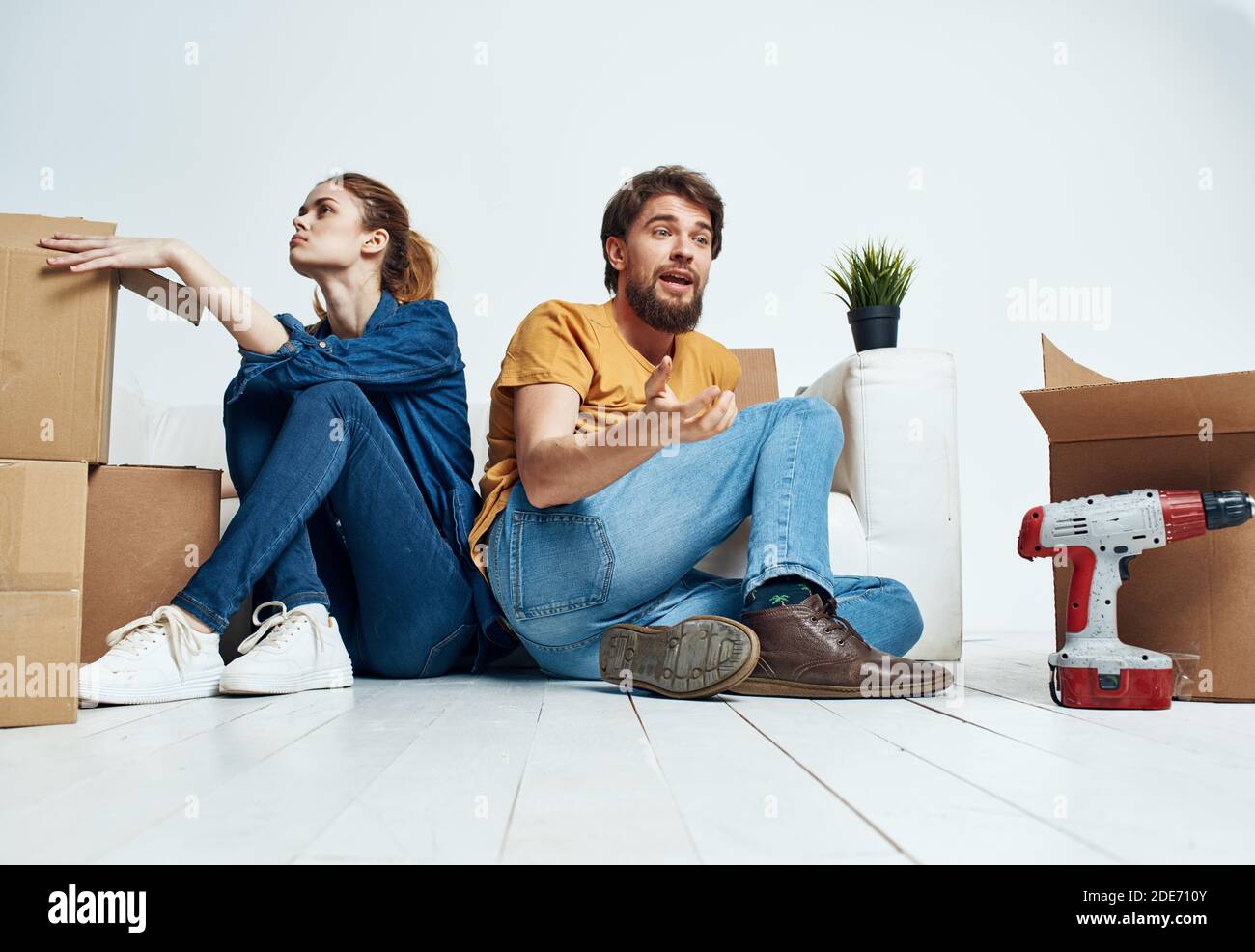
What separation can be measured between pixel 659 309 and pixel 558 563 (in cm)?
46

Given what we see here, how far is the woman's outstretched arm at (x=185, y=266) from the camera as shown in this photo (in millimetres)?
1161

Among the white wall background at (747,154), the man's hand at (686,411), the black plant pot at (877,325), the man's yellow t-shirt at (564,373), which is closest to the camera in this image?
the man's hand at (686,411)

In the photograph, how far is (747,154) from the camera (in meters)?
2.98

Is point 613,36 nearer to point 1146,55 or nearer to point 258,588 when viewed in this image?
point 1146,55

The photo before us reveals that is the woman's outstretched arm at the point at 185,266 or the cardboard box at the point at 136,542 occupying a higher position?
the woman's outstretched arm at the point at 185,266

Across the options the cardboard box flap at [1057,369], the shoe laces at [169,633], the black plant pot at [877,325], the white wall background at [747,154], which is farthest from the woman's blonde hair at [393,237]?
the white wall background at [747,154]

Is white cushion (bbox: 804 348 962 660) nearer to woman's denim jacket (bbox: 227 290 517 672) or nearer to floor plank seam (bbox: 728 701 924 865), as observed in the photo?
woman's denim jacket (bbox: 227 290 517 672)

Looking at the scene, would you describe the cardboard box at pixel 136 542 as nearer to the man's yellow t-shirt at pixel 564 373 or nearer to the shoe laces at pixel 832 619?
the man's yellow t-shirt at pixel 564 373

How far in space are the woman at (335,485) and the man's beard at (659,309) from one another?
0.99 ft

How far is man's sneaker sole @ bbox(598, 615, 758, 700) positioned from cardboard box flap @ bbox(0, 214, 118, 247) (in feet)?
2.66

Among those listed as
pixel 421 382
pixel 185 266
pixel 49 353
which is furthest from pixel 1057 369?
pixel 49 353

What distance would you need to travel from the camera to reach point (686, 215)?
1.54 metres

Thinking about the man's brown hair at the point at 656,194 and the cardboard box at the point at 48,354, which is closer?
the cardboard box at the point at 48,354
